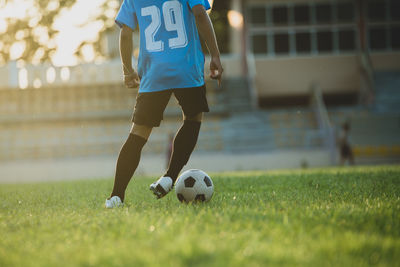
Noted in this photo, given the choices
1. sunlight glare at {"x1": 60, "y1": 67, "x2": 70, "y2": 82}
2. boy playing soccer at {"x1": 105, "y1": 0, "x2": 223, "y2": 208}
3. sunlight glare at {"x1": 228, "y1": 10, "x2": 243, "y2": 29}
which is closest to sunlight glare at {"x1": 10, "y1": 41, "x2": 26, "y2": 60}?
sunlight glare at {"x1": 60, "y1": 67, "x2": 70, "y2": 82}

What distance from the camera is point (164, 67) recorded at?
3533 mm

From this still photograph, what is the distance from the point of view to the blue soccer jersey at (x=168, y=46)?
11.6 ft

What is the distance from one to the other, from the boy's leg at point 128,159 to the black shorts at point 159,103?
0.31 ft

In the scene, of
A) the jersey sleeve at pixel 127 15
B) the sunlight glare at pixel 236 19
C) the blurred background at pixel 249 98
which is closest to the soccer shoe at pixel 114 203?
the jersey sleeve at pixel 127 15

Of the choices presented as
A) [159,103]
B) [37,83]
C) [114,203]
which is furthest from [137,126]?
[37,83]

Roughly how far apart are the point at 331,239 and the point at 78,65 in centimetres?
2098

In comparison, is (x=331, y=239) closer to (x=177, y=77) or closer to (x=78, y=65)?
(x=177, y=77)

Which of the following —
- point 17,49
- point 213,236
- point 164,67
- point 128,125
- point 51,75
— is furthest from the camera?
point 17,49

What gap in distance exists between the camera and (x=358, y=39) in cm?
2395

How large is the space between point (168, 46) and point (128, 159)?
0.91 metres

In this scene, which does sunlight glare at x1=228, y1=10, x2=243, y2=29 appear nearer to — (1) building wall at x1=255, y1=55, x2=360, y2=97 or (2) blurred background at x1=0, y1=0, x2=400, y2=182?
(2) blurred background at x1=0, y1=0, x2=400, y2=182

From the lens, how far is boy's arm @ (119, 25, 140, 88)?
12.2 feet

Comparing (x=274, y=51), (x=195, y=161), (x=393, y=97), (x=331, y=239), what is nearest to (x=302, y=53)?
(x=274, y=51)

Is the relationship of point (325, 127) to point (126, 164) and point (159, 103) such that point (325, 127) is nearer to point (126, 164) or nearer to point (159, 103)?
point (159, 103)
